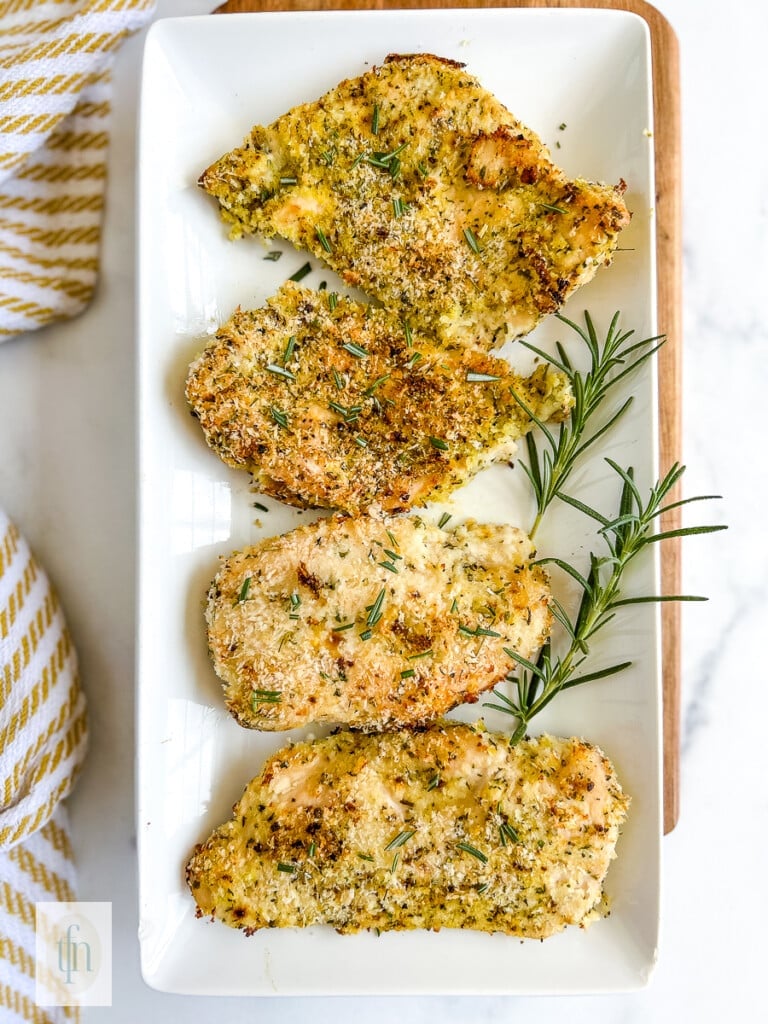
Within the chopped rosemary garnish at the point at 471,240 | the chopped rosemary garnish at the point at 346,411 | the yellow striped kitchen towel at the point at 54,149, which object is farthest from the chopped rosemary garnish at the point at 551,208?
the yellow striped kitchen towel at the point at 54,149

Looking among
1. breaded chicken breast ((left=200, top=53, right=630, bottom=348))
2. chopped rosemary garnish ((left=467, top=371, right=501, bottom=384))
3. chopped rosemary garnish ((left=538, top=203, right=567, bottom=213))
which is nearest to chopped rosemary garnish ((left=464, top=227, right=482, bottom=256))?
breaded chicken breast ((left=200, top=53, right=630, bottom=348))

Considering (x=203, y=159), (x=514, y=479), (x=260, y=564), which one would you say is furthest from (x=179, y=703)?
(x=203, y=159)

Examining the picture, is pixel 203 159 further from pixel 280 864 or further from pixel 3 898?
pixel 3 898

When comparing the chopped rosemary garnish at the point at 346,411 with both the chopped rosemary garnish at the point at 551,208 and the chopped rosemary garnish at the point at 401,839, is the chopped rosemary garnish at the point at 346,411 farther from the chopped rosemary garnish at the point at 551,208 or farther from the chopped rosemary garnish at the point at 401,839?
the chopped rosemary garnish at the point at 401,839

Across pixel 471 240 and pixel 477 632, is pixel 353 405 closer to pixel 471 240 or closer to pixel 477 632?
pixel 471 240

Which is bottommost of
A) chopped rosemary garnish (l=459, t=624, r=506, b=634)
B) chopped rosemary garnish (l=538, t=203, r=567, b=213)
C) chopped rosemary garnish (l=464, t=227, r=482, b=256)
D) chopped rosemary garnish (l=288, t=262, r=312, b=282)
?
chopped rosemary garnish (l=459, t=624, r=506, b=634)

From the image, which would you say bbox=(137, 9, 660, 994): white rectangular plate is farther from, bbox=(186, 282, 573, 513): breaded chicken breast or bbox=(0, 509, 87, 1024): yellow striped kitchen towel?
bbox=(0, 509, 87, 1024): yellow striped kitchen towel
